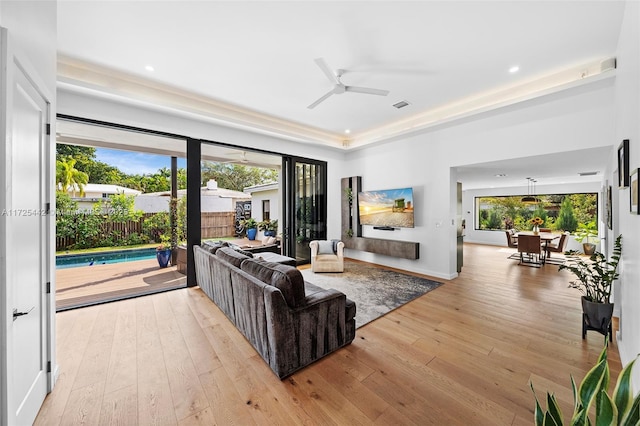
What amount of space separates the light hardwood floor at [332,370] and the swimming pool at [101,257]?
3.97 metres

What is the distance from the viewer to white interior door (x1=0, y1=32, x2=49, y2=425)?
1.22 m

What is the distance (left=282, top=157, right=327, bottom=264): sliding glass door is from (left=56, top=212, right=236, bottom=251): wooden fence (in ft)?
6.70

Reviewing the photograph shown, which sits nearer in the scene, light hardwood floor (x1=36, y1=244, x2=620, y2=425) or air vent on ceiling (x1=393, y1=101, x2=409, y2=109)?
light hardwood floor (x1=36, y1=244, x2=620, y2=425)

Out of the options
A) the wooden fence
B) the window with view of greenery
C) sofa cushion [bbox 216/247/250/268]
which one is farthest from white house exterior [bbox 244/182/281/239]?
the window with view of greenery

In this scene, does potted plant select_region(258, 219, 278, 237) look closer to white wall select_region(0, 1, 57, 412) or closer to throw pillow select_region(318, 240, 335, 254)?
throw pillow select_region(318, 240, 335, 254)

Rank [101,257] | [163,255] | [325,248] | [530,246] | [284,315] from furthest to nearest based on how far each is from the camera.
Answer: [101,257]
[530,246]
[163,255]
[325,248]
[284,315]

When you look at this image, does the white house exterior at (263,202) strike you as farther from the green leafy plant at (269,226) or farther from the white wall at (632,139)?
the white wall at (632,139)

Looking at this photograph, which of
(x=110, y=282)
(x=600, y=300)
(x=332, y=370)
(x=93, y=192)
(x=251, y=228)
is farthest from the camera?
(x=251, y=228)

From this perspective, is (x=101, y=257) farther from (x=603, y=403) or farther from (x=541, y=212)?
(x=541, y=212)

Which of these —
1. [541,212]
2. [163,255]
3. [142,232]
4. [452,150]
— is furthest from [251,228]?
[541,212]

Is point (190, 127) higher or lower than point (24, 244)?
higher

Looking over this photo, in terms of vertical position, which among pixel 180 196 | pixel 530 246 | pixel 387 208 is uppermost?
pixel 180 196

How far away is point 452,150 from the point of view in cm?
476

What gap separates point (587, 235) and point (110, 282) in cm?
1240
